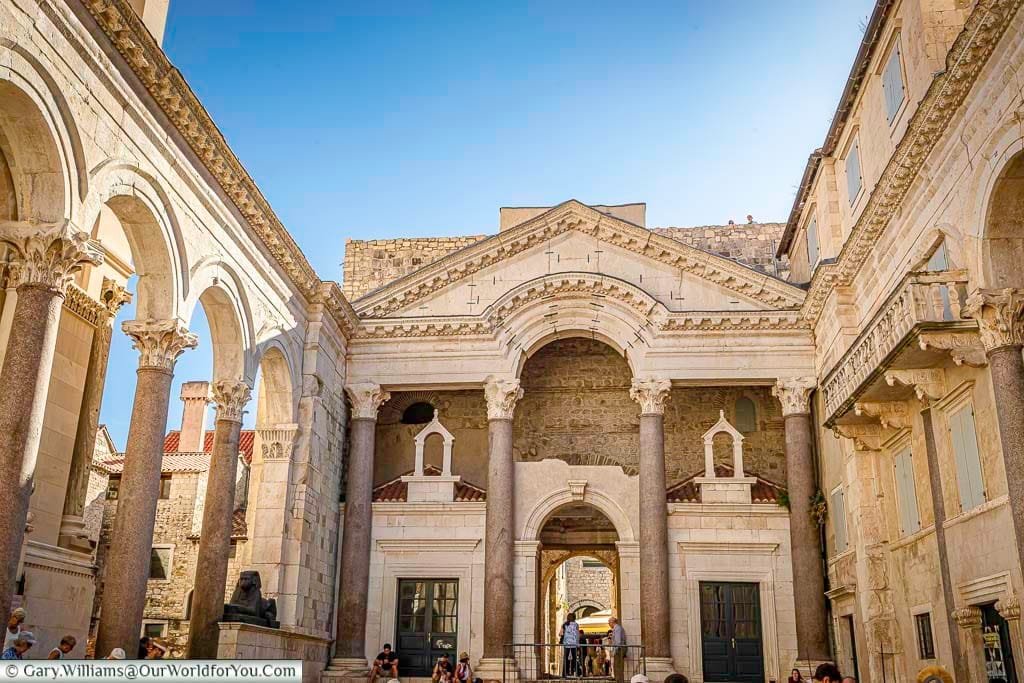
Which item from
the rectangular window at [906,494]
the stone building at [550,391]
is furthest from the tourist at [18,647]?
the rectangular window at [906,494]

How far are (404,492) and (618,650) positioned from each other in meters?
5.73

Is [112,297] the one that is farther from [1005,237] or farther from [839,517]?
[839,517]

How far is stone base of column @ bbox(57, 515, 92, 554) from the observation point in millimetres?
13867

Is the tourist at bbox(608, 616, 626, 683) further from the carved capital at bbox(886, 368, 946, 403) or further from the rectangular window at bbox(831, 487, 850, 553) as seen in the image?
the carved capital at bbox(886, 368, 946, 403)

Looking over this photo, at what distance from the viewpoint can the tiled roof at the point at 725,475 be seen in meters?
20.1

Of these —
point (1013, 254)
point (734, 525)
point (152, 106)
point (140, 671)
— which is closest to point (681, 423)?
point (734, 525)

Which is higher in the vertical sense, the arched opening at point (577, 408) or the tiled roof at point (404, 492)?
the arched opening at point (577, 408)

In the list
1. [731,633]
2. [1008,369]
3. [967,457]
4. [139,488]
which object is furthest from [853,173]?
[139,488]

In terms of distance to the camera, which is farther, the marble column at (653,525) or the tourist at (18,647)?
the marble column at (653,525)

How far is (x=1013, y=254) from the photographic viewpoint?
11.4m

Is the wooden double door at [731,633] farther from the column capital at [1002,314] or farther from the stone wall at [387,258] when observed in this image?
the stone wall at [387,258]

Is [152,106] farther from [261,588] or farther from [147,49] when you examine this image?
[261,588]

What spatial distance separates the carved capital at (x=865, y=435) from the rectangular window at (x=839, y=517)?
5.03 ft

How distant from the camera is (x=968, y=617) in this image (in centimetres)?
1257
